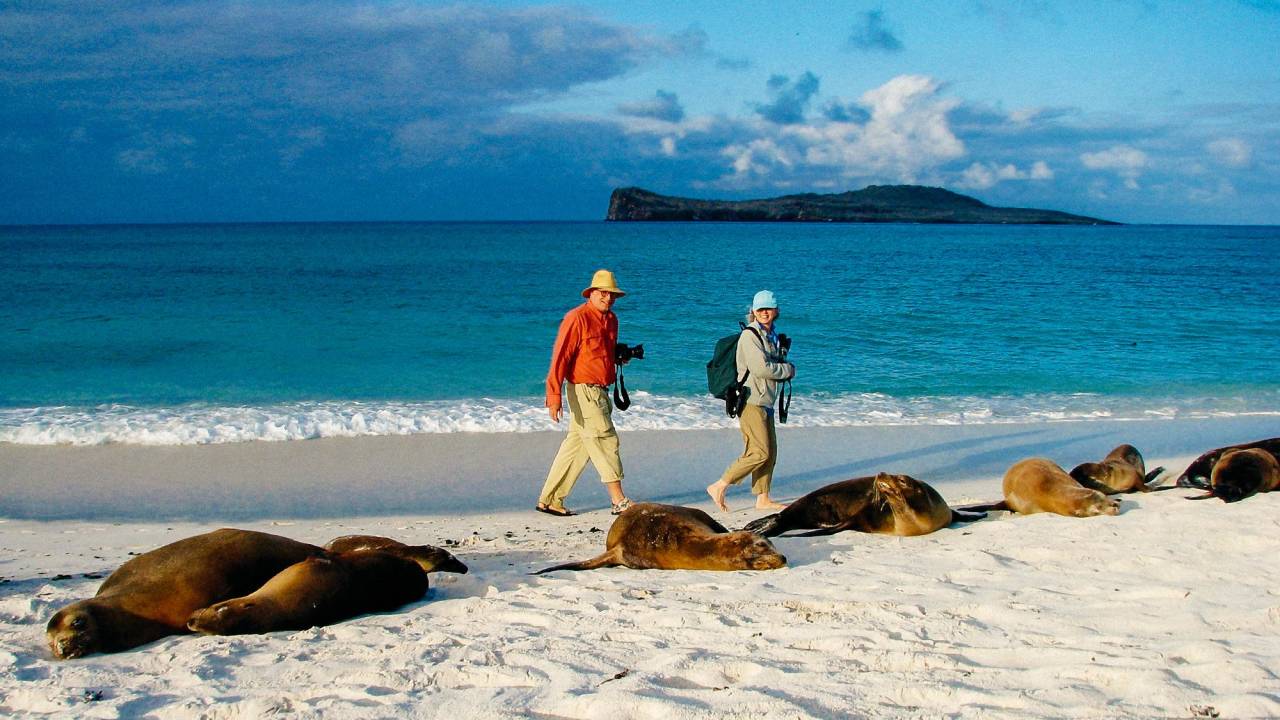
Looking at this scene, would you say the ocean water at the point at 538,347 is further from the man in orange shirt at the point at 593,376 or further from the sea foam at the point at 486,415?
the man in orange shirt at the point at 593,376

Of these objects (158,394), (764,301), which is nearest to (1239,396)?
(764,301)

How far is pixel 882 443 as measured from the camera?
11336 millimetres

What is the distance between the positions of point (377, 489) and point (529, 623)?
4.79 m

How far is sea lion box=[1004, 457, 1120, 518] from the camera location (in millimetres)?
7227

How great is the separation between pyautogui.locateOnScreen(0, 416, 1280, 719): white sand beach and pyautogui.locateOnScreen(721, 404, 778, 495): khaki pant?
338mm

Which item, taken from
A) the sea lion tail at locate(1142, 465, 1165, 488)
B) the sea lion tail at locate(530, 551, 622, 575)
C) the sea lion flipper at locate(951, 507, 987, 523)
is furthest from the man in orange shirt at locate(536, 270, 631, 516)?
the sea lion tail at locate(1142, 465, 1165, 488)

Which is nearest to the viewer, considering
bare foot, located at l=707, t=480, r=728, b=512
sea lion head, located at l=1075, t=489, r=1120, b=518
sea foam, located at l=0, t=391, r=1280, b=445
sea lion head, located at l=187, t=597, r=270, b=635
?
sea lion head, located at l=187, t=597, r=270, b=635

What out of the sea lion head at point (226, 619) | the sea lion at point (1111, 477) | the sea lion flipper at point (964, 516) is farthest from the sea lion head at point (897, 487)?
the sea lion head at point (226, 619)

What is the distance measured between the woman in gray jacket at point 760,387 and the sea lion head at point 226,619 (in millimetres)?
4461

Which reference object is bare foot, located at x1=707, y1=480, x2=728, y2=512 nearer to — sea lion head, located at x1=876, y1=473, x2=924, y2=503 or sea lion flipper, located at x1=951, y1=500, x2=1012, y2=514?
sea lion head, located at x1=876, y1=473, x2=924, y2=503

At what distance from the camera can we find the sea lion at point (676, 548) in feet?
19.5

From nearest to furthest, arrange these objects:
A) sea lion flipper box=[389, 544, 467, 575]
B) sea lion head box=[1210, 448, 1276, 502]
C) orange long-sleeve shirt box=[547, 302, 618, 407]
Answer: sea lion flipper box=[389, 544, 467, 575] < sea lion head box=[1210, 448, 1276, 502] < orange long-sleeve shirt box=[547, 302, 618, 407]

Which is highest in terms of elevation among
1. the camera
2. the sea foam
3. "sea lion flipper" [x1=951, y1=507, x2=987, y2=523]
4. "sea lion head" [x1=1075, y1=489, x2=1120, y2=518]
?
the camera

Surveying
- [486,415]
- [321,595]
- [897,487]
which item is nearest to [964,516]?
[897,487]
